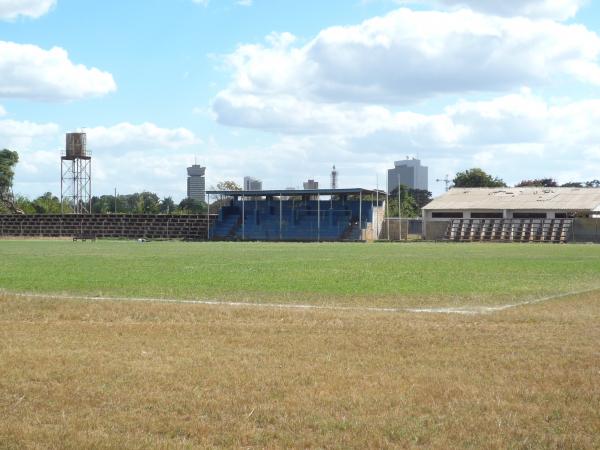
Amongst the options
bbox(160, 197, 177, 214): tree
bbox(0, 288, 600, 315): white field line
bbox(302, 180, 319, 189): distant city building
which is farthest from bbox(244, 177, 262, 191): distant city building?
bbox(0, 288, 600, 315): white field line

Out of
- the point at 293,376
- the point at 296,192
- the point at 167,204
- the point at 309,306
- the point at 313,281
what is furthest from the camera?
the point at 167,204

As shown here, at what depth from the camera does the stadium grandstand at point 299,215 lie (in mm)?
83938

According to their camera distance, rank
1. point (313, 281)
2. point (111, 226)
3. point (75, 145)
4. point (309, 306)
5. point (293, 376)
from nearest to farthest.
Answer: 1. point (293, 376)
2. point (309, 306)
3. point (313, 281)
4. point (111, 226)
5. point (75, 145)

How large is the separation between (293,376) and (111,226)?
8588 centimetres

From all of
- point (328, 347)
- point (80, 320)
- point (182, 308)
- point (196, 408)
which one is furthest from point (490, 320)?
point (196, 408)

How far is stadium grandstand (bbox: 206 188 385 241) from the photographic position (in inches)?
3305

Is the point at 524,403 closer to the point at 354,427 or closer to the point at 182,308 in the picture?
the point at 354,427

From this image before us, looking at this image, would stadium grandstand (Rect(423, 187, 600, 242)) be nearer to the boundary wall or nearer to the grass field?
the boundary wall

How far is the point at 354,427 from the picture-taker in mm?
7234

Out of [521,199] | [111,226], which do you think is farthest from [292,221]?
[521,199]

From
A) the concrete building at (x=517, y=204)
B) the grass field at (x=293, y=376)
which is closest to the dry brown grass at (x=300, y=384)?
the grass field at (x=293, y=376)

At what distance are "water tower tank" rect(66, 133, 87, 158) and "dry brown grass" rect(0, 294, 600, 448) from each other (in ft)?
319

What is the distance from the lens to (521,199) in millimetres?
87750

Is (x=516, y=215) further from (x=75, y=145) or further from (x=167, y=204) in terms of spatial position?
(x=167, y=204)
